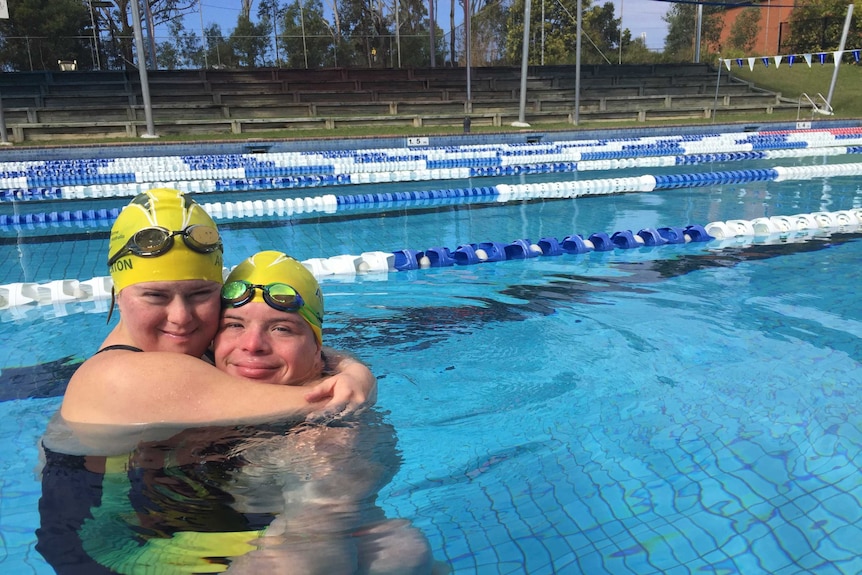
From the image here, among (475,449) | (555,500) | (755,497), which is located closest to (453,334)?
(475,449)

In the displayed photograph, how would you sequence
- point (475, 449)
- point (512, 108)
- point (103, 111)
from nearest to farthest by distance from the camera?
point (475, 449) < point (103, 111) < point (512, 108)

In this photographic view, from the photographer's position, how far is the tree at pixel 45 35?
71.6ft

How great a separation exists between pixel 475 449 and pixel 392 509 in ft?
2.12

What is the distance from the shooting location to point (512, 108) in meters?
22.6

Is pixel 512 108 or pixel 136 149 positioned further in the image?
pixel 512 108

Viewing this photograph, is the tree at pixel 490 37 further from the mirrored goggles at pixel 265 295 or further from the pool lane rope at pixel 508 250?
the mirrored goggles at pixel 265 295

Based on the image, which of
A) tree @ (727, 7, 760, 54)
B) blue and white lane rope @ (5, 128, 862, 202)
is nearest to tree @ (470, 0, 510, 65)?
tree @ (727, 7, 760, 54)

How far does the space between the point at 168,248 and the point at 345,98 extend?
71.3ft

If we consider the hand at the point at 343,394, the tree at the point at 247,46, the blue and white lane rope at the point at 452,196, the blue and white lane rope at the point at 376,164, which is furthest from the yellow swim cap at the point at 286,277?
the tree at the point at 247,46

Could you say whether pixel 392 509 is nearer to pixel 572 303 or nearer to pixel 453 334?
pixel 453 334

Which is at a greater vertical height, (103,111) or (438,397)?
(103,111)

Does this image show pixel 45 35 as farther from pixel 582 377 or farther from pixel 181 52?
pixel 582 377

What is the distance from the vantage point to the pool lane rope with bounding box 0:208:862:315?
18.2 ft

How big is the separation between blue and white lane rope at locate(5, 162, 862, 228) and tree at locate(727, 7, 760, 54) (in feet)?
99.4
